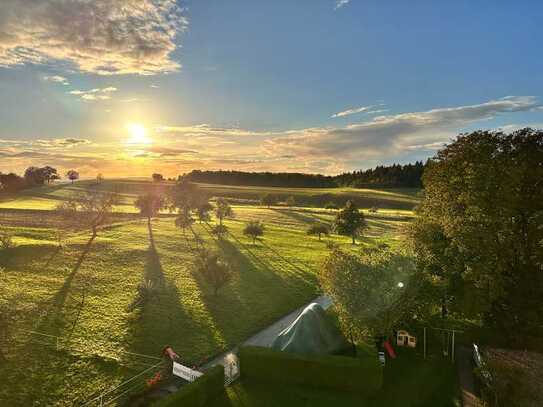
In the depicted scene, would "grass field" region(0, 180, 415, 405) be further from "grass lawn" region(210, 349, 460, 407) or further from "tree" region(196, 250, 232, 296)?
"grass lawn" region(210, 349, 460, 407)

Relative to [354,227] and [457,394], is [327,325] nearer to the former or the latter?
[457,394]

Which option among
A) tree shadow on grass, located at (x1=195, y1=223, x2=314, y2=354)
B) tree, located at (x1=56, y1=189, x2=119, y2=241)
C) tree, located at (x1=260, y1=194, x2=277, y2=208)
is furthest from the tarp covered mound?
tree, located at (x1=260, y1=194, x2=277, y2=208)

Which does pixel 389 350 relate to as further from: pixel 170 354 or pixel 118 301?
pixel 118 301

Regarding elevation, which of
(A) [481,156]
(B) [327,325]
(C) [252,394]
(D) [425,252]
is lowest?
(C) [252,394]

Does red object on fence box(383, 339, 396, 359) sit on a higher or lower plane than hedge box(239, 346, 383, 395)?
lower

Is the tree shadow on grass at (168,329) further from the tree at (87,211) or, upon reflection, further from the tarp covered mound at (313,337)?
the tree at (87,211)

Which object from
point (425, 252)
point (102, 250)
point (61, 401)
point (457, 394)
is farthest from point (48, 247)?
point (457, 394)

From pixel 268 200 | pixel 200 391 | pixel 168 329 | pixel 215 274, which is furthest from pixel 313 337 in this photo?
pixel 268 200

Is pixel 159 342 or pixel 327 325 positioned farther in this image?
pixel 159 342
